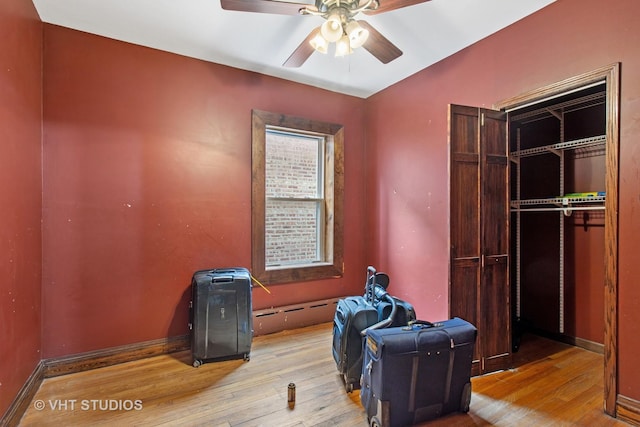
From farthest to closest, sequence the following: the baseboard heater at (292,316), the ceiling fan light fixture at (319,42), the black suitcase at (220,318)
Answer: the baseboard heater at (292,316) → the black suitcase at (220,318) → the ceiling fan light fixture at (319,42)

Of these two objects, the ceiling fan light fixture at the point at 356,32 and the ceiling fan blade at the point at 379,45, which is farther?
the ceiling fan blade at the point at 379,45

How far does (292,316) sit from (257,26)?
9.35 feet

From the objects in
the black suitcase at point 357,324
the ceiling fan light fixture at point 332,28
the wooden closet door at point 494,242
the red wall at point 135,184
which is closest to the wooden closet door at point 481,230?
the wooden closet door at point 494,242

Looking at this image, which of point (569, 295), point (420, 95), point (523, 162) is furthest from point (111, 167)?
point (569, 295)

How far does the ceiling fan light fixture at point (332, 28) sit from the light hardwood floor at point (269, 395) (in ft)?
7.79

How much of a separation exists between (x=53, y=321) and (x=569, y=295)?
15.3 ft

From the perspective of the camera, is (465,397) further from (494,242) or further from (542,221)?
(542,221)

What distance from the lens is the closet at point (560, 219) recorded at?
9.25 feet

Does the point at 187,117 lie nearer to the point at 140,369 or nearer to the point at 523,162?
the point at 140,369

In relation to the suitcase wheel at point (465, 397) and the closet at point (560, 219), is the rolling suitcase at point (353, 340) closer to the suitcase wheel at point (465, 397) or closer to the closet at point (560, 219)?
the suitcase wheel at point (465, 397)

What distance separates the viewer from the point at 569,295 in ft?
9.94

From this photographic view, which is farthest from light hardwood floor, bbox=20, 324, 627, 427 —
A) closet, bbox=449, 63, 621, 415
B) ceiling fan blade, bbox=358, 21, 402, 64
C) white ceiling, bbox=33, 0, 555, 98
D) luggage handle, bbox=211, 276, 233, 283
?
white ceiling, bbox=33, 0, 555, 98

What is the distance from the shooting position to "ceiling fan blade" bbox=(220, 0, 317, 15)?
1710 millimetres

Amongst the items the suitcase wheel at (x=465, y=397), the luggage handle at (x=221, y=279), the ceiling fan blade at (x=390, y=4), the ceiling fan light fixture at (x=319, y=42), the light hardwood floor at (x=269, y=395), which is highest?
the ceiling fan blade at (x=390, y=4)
